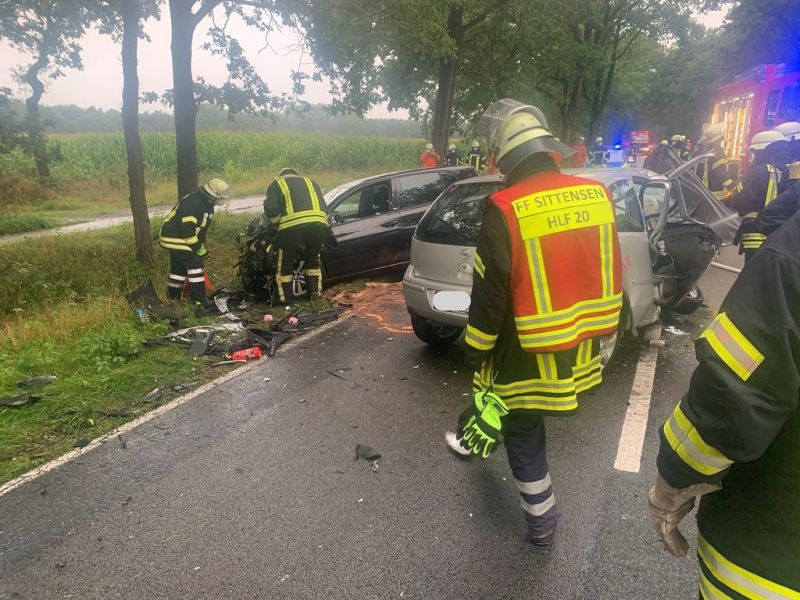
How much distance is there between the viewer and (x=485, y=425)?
2.37 meters

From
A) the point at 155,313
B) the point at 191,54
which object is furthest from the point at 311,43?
the point at 155,313

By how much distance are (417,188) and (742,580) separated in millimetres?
7531

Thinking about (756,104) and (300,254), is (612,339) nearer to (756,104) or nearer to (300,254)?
(300,254)

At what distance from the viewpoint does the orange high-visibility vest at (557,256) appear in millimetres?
2264

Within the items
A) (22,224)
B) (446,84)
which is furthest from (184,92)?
(446,84)

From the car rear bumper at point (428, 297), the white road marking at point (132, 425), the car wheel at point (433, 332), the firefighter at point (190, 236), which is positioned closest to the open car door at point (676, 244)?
the car rear bumper at point (428, 297)

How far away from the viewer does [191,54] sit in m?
8.62

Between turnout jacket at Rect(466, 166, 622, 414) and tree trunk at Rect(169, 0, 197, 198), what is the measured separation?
24.9 ft

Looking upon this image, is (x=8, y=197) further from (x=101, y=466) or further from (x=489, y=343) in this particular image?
(x=489, y=343)

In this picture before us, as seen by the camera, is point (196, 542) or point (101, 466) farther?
point (101, 466)

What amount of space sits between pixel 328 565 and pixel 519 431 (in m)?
1.09

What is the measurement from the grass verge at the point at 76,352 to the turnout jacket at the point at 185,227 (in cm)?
93

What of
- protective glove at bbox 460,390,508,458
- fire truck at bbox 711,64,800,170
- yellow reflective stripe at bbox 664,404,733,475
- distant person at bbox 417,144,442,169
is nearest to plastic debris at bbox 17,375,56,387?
protective glove at bbox 460,390,508,458

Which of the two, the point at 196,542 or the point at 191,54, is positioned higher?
the point at 191,54
